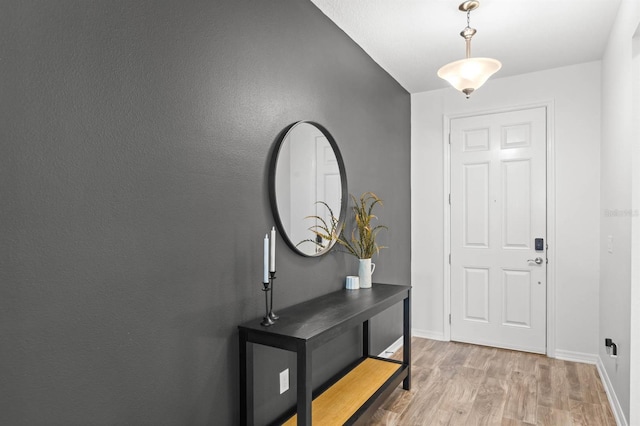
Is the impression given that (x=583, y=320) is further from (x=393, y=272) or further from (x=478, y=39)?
(x=478, y=39)

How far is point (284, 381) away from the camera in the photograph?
214 cm

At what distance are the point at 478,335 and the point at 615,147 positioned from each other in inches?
79.1

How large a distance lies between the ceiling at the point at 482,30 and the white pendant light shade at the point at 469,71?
0.44 m

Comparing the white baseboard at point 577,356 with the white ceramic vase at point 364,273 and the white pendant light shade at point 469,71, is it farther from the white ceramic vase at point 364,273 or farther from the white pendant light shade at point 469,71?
the white pendant light shade at point 469,71

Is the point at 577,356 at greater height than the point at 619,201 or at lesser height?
lesser

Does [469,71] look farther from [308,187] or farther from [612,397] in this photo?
[612,397]

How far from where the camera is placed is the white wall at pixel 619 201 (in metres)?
2.07

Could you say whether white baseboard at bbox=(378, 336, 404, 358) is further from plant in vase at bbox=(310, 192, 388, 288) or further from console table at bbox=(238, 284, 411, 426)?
plant in vase at bbox=(310, 192, 388, 288)

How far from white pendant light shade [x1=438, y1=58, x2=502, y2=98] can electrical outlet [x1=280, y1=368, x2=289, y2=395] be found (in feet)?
6.18

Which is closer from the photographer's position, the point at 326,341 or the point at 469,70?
the point at 326,341

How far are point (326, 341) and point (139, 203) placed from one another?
0.98 metres

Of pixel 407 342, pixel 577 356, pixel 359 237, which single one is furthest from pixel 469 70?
pixel 577 356

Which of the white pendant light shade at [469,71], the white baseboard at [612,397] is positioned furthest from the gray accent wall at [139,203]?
the white baseboard at [612,397]

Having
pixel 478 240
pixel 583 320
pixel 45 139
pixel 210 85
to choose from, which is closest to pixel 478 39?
pixel 478 240
